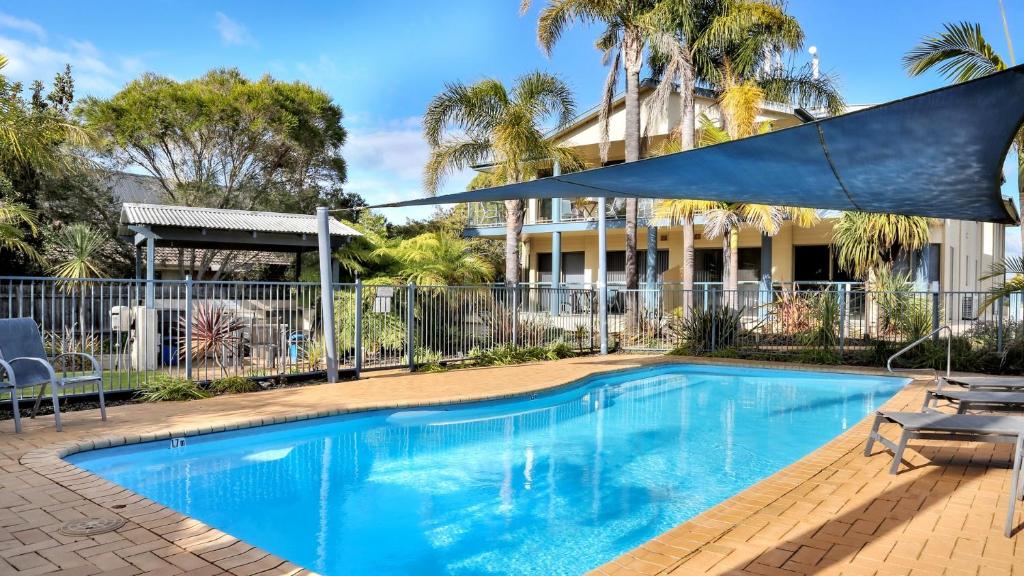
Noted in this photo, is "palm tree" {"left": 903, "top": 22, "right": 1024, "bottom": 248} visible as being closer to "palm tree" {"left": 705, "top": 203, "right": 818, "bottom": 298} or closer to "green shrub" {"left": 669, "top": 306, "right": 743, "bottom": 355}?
"palm tree" {"left": 705, "top": 203, "right": 818, "bottom": 298}

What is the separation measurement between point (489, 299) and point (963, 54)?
8.41 metres

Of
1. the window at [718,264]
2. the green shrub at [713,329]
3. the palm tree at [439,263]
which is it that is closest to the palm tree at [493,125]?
the palm tree at [439,263]

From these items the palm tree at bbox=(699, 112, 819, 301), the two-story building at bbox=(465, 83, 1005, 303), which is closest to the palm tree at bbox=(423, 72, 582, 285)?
the two-story building at bbox=(465, 83, 1005, 303)

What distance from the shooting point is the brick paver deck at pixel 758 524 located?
3158mm

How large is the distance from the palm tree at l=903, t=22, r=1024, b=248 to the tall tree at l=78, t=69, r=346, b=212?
19.6m

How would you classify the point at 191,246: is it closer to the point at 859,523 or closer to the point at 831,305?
the point at 831,305

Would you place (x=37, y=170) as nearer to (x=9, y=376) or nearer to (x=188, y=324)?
(x=188, y=324)

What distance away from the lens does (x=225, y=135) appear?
23.4 m

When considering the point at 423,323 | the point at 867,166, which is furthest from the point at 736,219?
the point at 867,166

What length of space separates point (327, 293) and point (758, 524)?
6.96 metres

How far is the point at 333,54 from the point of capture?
58.0 ft

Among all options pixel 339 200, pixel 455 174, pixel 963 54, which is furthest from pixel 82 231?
pixel 963 54

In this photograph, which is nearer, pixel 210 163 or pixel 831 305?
pixel 831 305

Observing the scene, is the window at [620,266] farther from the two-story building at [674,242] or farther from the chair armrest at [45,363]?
the chair armrest at [45,363]
